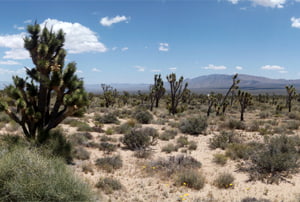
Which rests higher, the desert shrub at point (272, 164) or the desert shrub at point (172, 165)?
the desert shrub at point (272, 164)

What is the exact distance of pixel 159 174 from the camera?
7.32 meters

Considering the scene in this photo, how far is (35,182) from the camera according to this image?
12.4 ft

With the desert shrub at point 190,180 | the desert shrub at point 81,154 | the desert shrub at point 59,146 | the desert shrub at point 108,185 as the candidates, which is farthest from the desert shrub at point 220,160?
the desert shrub at point 59,146

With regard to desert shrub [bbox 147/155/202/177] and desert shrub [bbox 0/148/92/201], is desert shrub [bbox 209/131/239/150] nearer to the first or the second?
desert shrub [bbox 147/155/202/177]

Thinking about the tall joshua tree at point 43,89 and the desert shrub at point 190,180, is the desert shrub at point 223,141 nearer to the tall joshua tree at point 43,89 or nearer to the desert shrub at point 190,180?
the desert shrub at point 190,180

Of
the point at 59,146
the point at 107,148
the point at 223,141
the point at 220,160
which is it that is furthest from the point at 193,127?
the point at 59,146

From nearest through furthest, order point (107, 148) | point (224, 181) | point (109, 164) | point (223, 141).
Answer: point (224, 181) < point (109, 164) < point (107, 148) < point (223, 141)

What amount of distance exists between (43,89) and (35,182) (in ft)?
19.2

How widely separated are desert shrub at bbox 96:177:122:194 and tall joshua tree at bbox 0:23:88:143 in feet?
10.3

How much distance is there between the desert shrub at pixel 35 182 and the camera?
3.64 m

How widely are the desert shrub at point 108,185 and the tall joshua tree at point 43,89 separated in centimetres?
315

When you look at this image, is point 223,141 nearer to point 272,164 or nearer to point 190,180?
point 272,164

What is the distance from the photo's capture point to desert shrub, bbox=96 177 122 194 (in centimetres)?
606

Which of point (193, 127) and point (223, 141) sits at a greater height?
point (193, 127)
